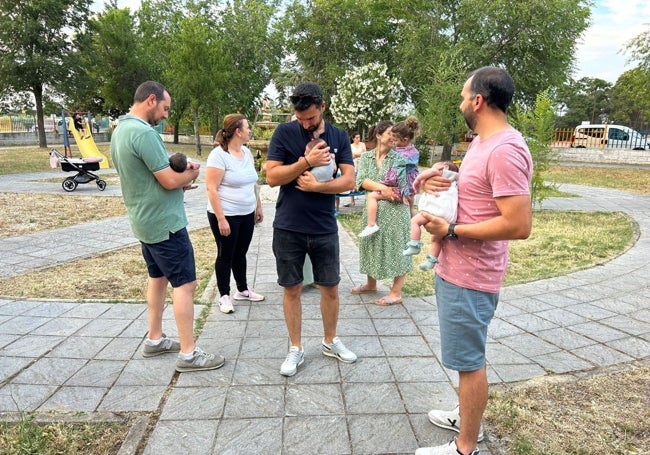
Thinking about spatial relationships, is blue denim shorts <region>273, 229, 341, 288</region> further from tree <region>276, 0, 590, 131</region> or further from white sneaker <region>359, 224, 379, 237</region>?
tree <region>276, 0, 590, 131</region>

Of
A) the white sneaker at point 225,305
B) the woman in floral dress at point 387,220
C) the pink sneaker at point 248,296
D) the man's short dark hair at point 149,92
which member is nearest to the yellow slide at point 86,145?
the pink sneaker at point 248,296

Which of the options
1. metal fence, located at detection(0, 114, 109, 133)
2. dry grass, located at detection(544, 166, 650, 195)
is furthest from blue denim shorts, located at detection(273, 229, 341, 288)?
metal fence, located at detection(0, 114, 109, 133)

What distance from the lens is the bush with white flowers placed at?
20484 mm

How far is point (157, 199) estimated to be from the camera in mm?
2926

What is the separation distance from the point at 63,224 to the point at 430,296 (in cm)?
675

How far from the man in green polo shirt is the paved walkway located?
0.38m

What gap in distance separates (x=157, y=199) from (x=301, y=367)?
1.50 m

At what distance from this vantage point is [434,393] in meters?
2.89

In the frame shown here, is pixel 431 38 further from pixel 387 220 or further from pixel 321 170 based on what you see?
pixel 321 170

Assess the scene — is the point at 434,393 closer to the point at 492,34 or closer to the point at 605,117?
the point at 492,34

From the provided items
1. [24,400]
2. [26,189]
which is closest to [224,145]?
[24,400]

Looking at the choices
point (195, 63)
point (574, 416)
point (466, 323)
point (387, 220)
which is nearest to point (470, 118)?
point (466, 323)

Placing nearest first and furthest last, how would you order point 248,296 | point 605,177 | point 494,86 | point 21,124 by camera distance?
1. point 494,86
2. point 248,296
3. point 605,177
4. point 21,124

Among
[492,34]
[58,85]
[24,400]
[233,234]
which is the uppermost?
[492,34]
